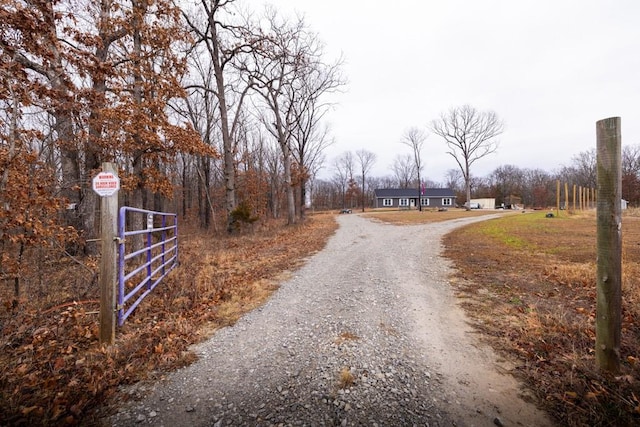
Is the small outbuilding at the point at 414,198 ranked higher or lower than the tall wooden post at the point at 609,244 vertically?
higher

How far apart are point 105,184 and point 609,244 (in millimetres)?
→ 5270

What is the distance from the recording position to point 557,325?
331cm

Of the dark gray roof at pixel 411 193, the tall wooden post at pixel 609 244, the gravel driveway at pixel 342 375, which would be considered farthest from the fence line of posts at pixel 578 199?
the gravel driveway at pixel 342 375

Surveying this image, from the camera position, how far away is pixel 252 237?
13328 millimetres

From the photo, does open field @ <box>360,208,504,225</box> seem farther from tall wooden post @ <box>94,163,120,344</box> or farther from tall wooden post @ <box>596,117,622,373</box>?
tall wooden post @ <box>94,163,120,344</box>

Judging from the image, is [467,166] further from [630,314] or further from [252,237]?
[630,314]

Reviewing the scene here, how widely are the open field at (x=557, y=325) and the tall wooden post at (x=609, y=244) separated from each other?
0.21m

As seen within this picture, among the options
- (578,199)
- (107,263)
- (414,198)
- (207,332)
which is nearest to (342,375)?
(207,332)

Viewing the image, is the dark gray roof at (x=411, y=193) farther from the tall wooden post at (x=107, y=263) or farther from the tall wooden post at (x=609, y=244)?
the tall wooden post at (x=107, y=263)

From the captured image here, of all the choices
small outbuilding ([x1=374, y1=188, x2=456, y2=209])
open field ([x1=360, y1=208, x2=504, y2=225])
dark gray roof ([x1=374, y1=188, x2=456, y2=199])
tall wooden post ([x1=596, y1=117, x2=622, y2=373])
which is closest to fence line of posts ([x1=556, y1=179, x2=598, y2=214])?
open field ([x1=360, y1=208, x2=504, y2=225])

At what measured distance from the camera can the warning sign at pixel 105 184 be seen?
3.15 m

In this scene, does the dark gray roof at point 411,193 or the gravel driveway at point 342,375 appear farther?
the dark gray roof at point 411,193

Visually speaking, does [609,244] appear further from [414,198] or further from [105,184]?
[414,198]

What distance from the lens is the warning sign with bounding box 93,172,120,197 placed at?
10.3 feet
